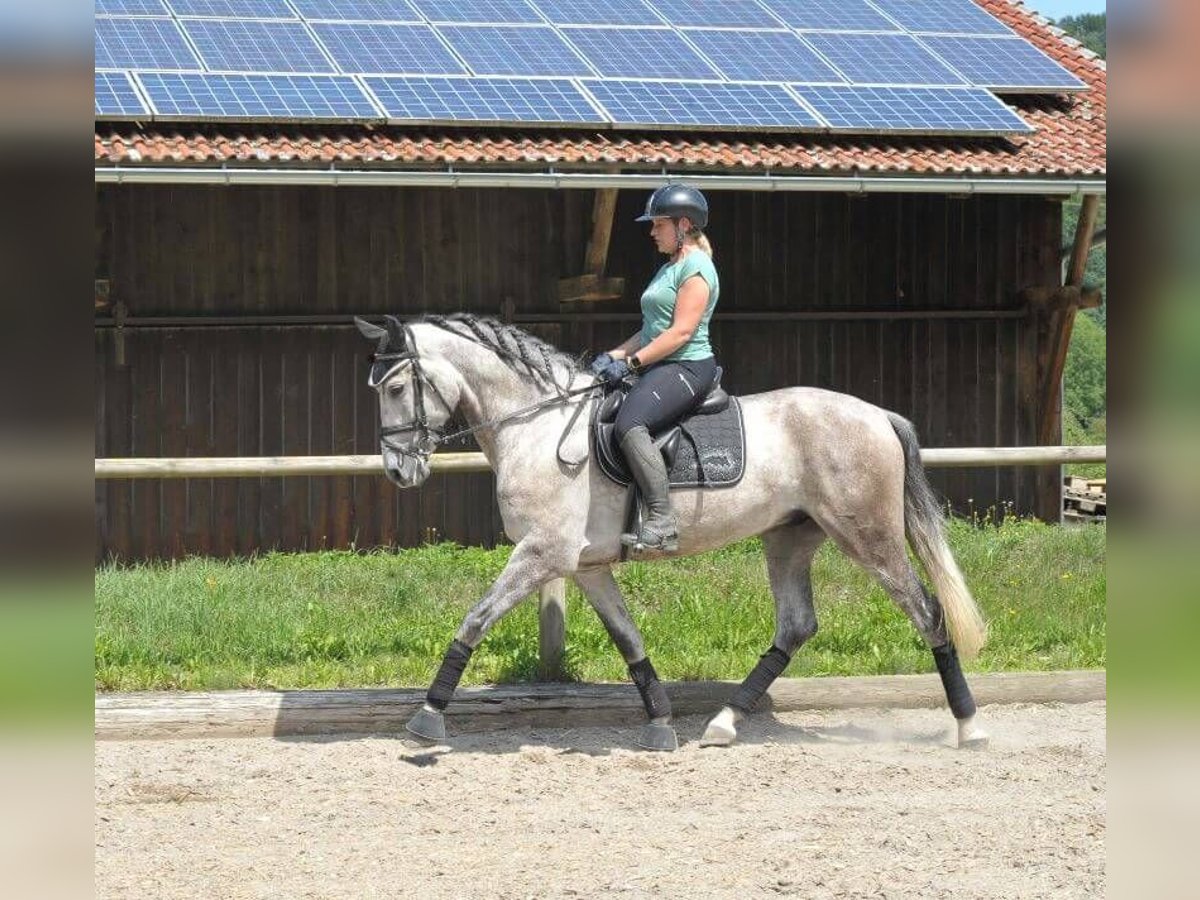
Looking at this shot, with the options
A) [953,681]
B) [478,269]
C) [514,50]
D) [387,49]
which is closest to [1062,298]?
[478,269]

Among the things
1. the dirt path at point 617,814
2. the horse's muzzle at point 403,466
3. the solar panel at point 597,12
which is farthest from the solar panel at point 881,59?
the horse's muzzle at point 403,466

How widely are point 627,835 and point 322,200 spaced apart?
8.18 m

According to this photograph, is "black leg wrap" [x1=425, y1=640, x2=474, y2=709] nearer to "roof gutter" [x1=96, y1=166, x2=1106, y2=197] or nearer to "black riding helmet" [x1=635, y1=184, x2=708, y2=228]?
"black riding helmet" [x1=635, y1=184, x2=708, y2=228]

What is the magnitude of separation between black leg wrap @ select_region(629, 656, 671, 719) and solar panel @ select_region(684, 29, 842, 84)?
7716 millimetres

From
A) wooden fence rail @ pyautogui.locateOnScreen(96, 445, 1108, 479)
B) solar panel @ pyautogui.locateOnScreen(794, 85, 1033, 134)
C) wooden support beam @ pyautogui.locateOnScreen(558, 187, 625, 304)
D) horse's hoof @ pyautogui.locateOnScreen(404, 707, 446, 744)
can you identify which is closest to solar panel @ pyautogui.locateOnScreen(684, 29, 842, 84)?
solar panel @ pyautogui.locateOnScreen(794, 85, 1033, 134)

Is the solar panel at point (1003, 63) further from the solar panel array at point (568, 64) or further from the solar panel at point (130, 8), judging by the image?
the solar panel at point (130, 8)

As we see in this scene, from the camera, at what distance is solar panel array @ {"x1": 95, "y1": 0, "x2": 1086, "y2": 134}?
1175 centimetres

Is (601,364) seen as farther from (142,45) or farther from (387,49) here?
(142,45)

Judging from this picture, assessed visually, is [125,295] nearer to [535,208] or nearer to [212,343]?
[212,343]

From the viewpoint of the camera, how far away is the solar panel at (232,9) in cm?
1323

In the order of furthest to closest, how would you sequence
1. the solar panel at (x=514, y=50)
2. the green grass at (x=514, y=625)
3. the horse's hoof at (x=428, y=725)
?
the solar panel at (x=514, y=50)
the green grass at (x=514, y=625)
the horse's hoof at (x=428, y=725)

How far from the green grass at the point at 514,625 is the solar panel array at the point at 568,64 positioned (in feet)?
12.7

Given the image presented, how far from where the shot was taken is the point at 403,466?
20.7 ft
